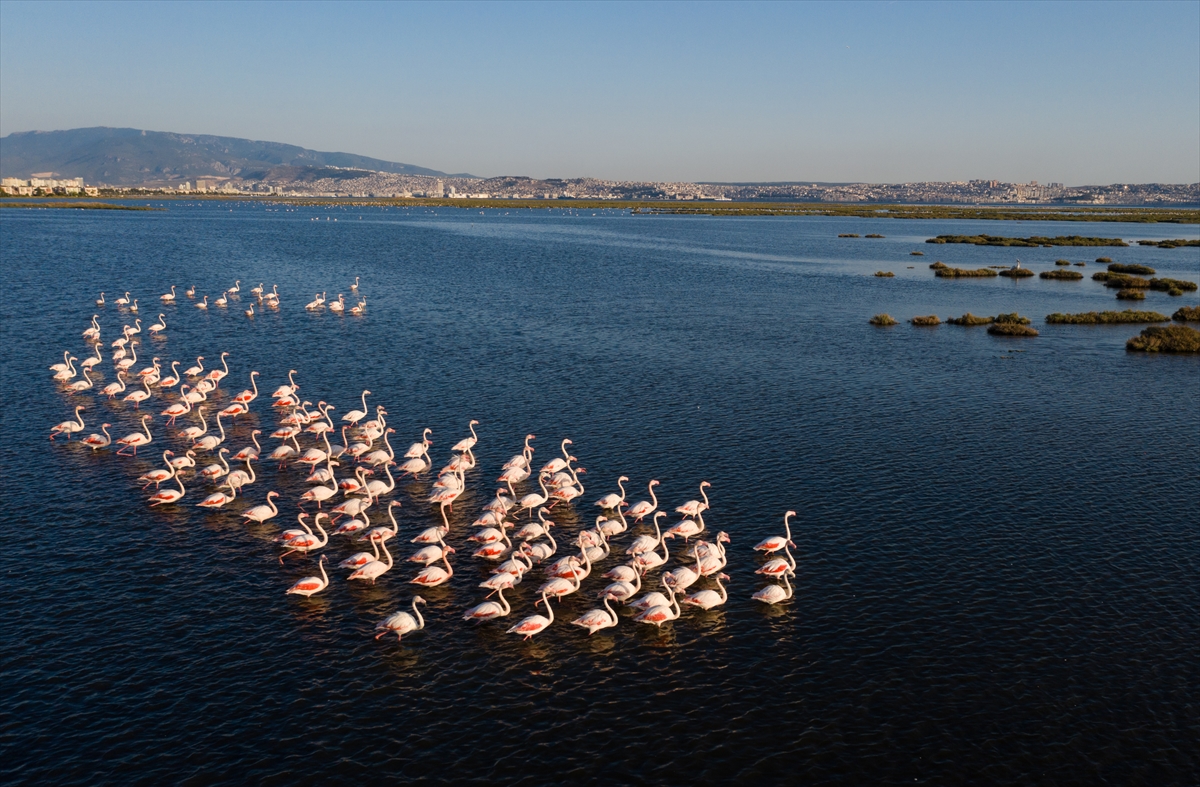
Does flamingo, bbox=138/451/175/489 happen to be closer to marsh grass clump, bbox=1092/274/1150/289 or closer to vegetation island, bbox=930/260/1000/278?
marsh grass clump, bbox=1092/274/1150/289

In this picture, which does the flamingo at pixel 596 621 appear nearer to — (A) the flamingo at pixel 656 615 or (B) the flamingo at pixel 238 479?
(A) the flamingo at pixel 656 615

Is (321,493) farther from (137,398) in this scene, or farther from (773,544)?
Answer: (137,398)

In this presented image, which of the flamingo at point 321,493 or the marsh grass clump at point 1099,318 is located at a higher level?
the marsh grass clump at point 1099,318

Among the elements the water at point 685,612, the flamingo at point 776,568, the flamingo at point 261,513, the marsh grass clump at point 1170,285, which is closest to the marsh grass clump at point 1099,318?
the water at point 685,612

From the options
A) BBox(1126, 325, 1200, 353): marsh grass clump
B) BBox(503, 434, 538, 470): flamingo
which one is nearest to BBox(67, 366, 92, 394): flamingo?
BBox(503, 434, 538, 470): flamingo

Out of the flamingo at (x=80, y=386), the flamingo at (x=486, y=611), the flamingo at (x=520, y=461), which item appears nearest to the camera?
the flamingo at (x=486, y=611)

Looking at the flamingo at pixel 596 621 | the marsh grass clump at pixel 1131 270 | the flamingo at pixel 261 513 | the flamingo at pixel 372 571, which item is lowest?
the flamingo at pixel 596 621

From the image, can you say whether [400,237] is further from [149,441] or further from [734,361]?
[149,441]

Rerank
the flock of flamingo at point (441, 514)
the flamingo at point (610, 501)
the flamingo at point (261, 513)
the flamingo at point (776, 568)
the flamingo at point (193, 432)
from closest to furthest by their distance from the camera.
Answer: the flock of flamingo at point (441, 514) → the flamingo at point (776, 568) → the flamingo at point (261, 513) → the flamingo at point (610, 501) → the flamingo at point (193, 432)

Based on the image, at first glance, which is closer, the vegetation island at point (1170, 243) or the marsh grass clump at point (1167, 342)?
the marsh grass clump at point (1167, 342)
